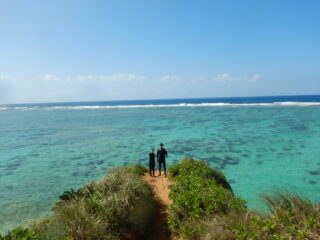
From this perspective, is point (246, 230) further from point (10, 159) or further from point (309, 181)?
point (10, 159)

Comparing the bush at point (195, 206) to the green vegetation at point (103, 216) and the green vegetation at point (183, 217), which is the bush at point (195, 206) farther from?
the green vegetation at point (103, 216)

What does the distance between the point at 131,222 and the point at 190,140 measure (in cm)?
1852

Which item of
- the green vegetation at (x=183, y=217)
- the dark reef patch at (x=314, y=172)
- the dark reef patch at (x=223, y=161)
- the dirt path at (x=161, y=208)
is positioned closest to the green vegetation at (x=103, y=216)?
the green vegetation at (x=183, y=217)

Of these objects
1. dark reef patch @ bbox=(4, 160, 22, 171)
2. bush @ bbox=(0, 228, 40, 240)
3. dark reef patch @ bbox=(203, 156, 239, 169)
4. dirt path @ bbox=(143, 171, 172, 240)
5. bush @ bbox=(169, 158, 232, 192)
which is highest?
bush @ bbox=(0, 228, 40, 240)

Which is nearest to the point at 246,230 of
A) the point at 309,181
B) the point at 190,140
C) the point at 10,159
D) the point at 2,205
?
the point at 309,181

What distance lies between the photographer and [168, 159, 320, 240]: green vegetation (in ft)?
13.3

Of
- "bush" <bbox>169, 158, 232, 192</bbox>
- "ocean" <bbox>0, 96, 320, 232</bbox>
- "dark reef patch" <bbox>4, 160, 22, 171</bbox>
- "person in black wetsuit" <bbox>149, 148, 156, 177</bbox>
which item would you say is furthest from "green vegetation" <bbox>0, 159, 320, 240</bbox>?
"dark reef patch" <bbox>4, 160, 22, 171</bbox>

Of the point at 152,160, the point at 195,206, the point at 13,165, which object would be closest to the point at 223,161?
the point at 152,160

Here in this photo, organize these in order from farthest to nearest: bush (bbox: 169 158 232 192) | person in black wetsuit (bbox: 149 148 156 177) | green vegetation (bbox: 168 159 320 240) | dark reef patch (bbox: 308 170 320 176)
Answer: dark reef patch (bbox: 308 170 320 176), person in black wetsuit (bbox: 149 148 156 177), bush (bbox: 169 158 232 192), green vegetation (bbox: 168 159 320 240)

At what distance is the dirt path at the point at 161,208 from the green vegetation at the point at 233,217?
1.66 feet

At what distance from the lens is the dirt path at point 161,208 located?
20.7 feet

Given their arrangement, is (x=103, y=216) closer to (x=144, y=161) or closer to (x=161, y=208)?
(x=161, y=208)

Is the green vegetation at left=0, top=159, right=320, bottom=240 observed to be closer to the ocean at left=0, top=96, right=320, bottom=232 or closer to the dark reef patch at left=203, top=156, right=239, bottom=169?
the ocean at left=0, top=96, right=320, bottom=232

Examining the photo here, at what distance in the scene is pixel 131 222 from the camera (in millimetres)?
6086
